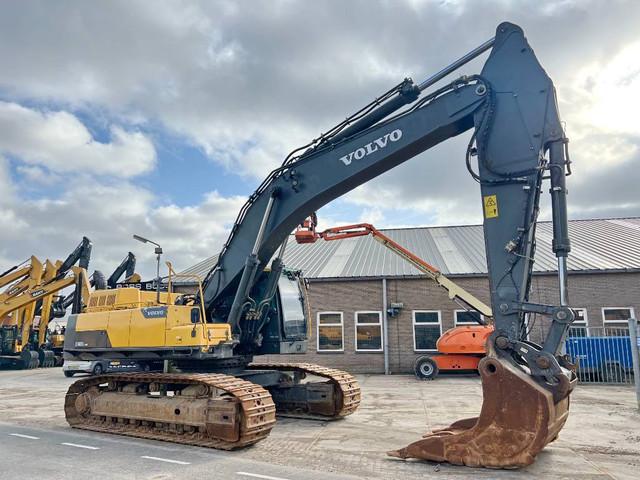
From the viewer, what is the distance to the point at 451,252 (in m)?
22.8

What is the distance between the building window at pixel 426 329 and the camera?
65.1 ft

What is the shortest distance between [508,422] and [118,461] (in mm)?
4965

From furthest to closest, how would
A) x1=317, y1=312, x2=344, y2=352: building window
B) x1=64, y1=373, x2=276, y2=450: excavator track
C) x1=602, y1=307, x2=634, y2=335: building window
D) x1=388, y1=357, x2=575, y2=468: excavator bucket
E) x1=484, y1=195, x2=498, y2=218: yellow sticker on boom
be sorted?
x1=317, y1=312, x2=344, y2=352: building window
x1=602, y1=307, x2=634, y2=335: building window
x1=64, y1=373, x2=276, y2=450: excavator track
x1=484, y1=195, x2=498, y2=218: yellow sticker on boom
x1=388, y1=357, x2=575, y2=468: excavator bucket

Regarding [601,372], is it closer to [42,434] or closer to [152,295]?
[152,295]

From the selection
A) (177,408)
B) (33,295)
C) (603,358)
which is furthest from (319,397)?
(33,295)

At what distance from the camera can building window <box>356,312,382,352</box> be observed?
20.1 metres

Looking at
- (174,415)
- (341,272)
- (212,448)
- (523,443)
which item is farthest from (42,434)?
(341,272)

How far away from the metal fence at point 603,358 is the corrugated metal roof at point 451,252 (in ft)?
11.2

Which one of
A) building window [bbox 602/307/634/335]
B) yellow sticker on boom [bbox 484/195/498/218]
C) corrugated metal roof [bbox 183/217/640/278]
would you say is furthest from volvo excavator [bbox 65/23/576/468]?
building window [bbox 602/307/634/335]

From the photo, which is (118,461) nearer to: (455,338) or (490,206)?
(490,206)

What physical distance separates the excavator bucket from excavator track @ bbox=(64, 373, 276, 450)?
112 inches

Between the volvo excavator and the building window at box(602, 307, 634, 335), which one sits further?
the building window at box(602, 307, 634, 335)

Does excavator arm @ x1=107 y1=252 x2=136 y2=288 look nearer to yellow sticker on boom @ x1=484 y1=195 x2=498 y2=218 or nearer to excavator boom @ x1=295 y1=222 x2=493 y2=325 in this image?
excavator boom @ x1=295 y1=222 x2=493 y2=325

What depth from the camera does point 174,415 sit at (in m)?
7.86
